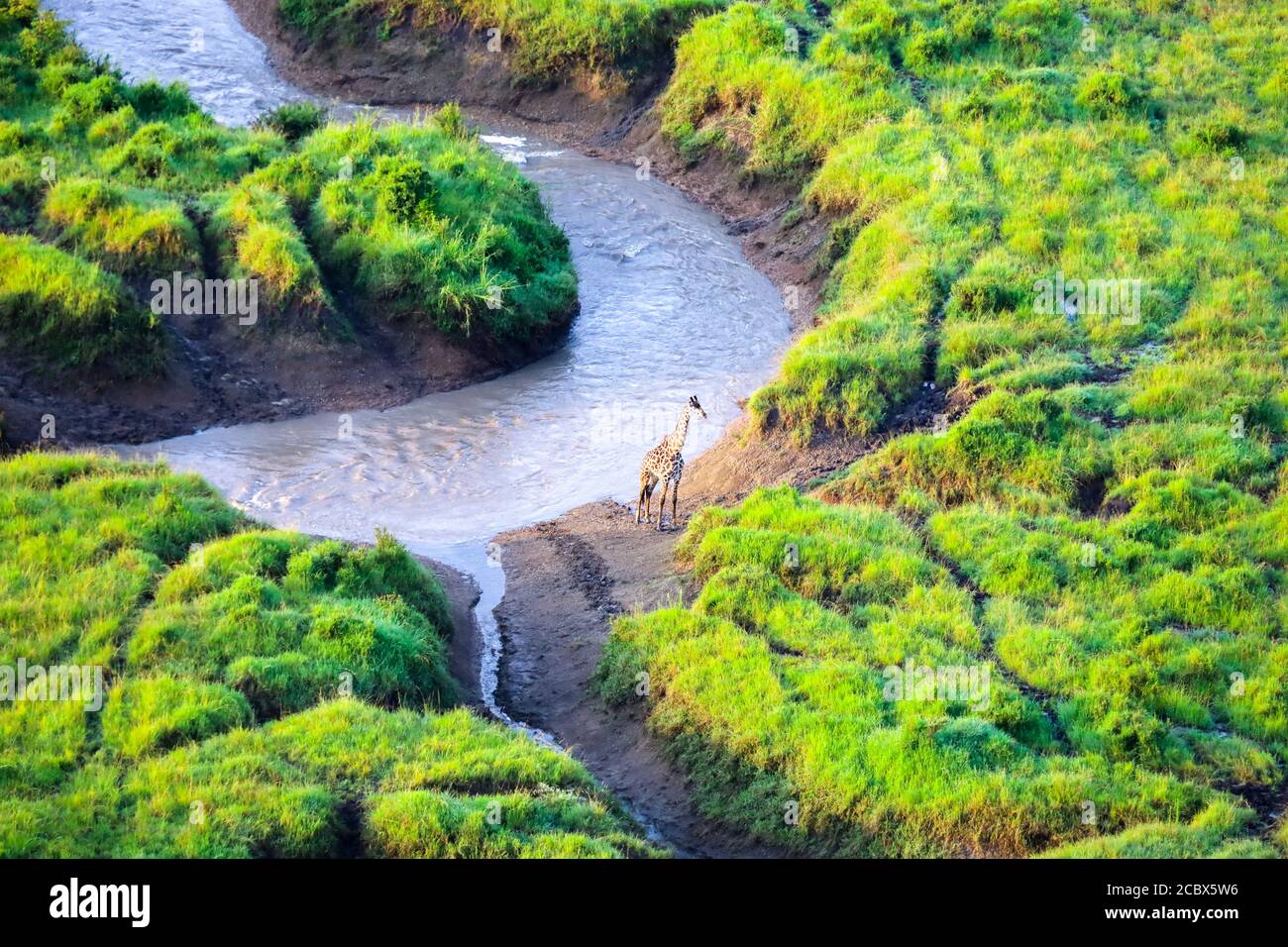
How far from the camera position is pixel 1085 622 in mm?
16391

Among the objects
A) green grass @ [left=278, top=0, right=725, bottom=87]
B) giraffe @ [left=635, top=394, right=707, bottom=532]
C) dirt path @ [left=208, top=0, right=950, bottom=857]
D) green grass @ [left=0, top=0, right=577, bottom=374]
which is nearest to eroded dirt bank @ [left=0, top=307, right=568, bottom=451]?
green grass @ [left=0, top=0, right=577, bottom=374]

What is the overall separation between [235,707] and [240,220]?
1298 centimetres

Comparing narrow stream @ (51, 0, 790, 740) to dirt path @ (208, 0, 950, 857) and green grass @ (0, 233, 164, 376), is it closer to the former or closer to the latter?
dirt path @ (208, 0, 950, 857)

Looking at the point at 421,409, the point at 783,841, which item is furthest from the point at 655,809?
the point at 421,409

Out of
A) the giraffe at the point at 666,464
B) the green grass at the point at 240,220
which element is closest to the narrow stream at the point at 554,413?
the green grass at the point at 240,220

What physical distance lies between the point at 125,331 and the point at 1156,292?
1676 centimetres

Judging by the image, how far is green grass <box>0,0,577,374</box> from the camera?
75.1 ft

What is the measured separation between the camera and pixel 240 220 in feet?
81.7

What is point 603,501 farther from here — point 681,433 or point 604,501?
point 681,433

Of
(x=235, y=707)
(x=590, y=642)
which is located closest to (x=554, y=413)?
(x=590, y=642)

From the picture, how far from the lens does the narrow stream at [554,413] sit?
21.4 meters

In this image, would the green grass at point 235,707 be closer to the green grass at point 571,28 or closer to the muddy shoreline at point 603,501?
the muddy shoreline at point 603,501

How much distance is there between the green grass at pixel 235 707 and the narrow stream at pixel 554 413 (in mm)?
1988

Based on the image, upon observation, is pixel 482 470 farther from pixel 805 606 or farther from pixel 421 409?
pixel 805 606
